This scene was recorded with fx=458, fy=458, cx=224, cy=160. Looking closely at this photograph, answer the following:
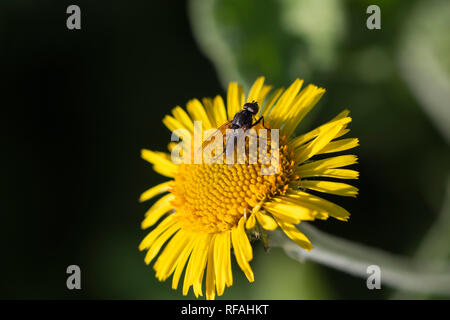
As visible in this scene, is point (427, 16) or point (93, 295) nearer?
point (427, 16)

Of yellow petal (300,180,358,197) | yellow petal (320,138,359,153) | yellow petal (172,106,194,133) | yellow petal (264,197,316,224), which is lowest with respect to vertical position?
yellow petal (264,197,316,224)

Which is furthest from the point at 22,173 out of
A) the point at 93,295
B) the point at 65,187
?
the point at 93,295

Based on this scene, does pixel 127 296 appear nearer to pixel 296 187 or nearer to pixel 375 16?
pixel 296 187

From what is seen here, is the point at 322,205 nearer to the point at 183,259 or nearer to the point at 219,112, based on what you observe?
the point at 183,259

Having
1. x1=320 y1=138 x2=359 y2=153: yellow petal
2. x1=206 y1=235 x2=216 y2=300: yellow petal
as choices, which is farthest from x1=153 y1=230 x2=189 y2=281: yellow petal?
x1=320 y1=138 x2=359 y2=153: yellow petal

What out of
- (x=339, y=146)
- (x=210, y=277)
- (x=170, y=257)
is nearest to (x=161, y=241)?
(x=170, y=257)

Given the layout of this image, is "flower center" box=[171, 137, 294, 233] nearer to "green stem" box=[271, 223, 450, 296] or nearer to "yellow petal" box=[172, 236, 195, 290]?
"yellow petal" box=[172, 236, 195, 290]
